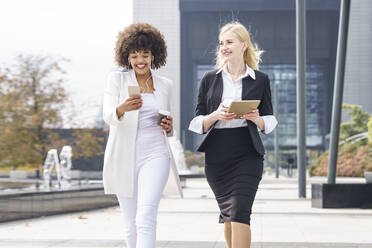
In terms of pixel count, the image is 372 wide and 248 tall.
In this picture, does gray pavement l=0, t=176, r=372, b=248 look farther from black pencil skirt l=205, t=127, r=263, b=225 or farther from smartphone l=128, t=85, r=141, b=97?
smartphone l=128, t=85, r=141, b=97

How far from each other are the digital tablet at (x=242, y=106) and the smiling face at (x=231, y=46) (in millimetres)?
504

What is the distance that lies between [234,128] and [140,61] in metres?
0.82

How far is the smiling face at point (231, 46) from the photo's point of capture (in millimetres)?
4883

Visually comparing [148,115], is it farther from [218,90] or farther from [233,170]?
[233,170]

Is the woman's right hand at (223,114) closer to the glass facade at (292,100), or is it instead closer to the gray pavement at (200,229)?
the gray pavement at (200,229)

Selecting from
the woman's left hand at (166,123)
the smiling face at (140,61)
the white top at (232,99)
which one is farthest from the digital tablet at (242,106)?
the smiling face at (140,61)

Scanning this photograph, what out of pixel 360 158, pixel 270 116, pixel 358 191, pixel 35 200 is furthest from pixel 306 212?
pixel 360 158

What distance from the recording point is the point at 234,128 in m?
4.82

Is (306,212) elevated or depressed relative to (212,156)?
depressed

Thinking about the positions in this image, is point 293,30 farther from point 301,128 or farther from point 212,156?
point 212,156

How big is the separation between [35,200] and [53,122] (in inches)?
1049

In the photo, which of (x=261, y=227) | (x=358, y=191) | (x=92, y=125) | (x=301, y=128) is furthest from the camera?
(x=92, y=125)

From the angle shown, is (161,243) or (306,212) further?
(306,212)

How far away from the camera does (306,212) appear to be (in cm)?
1335
